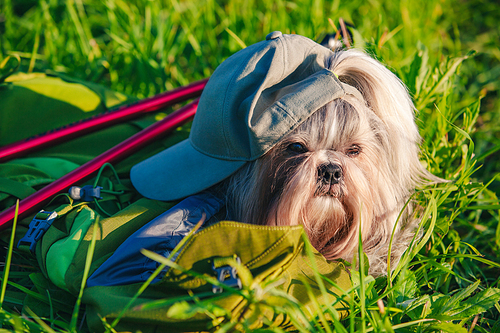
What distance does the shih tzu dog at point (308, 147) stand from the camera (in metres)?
1.42

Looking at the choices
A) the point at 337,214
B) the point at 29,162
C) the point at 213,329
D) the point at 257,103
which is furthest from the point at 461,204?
the point at 29,162

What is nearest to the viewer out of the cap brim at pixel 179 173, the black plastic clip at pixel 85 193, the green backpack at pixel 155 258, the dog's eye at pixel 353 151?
the green backpack at pixel 155 258

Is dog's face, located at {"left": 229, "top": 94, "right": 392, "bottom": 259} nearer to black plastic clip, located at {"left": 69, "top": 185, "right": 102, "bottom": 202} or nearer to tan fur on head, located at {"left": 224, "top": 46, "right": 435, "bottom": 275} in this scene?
tan fur on head, located at {"left": 224, "top": 46, "right": 435, "bottom": 275}

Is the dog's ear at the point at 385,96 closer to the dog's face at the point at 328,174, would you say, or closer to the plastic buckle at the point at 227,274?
the dog's face at the point at 328,174

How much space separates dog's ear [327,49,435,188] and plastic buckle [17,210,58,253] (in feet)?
4.36

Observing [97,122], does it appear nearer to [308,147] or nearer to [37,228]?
[37,228]

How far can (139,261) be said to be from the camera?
140cm

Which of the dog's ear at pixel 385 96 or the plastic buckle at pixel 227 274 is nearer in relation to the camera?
the plastic buckle at pixel 227 274

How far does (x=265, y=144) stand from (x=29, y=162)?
1409 mm

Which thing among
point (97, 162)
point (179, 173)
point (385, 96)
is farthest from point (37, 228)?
point (385, 96)

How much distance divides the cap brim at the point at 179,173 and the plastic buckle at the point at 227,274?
44cm

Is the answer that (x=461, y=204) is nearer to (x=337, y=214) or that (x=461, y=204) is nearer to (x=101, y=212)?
(x=337, y=214)

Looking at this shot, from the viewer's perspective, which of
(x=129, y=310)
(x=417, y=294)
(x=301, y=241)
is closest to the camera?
(x=129, y=310)

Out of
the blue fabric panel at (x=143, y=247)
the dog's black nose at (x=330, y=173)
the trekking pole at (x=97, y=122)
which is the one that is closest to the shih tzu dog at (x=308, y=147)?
the dog's black nose at (x=330, y=173)
